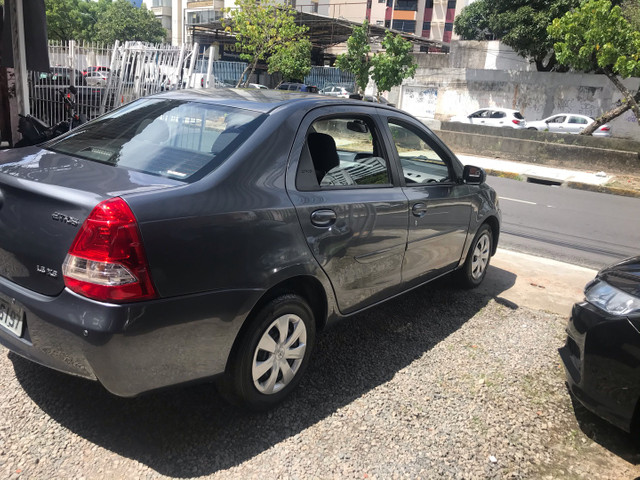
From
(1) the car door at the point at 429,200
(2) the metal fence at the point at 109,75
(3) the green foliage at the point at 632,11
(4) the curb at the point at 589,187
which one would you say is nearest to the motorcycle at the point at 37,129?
(2) the metal fence at the point at 109,75

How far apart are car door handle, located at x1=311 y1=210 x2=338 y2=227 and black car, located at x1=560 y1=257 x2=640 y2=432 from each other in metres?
1.49

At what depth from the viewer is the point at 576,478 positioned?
2.62m

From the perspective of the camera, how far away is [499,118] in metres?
24.9

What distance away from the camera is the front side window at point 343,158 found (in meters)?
3.26

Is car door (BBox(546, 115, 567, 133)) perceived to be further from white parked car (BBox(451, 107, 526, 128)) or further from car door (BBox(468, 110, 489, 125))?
car door (BBox(468, 110, 489, 125))

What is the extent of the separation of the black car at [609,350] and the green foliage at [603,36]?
1620 centimetres

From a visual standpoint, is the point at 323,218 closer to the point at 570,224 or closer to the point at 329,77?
the point at 570,224

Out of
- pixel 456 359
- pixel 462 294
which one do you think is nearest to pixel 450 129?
pixel 462 294

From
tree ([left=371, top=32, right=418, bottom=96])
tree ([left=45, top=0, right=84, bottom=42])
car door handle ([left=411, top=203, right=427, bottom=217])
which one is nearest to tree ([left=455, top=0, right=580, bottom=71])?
tree ([left=371, top=32, right=418, bottom=96])

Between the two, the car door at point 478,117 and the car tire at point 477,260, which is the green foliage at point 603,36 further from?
the car tire at point 477,260

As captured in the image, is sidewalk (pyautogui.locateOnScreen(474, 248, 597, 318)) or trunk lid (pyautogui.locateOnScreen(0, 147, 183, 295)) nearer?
trunk lid (pyautogui.locateOnScreen(0, 147, 183, 295))

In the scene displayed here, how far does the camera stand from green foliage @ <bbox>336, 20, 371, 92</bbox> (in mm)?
23797

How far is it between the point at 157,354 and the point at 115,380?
0.65 ft

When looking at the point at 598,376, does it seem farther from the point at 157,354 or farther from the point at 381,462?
the point at 157,354
